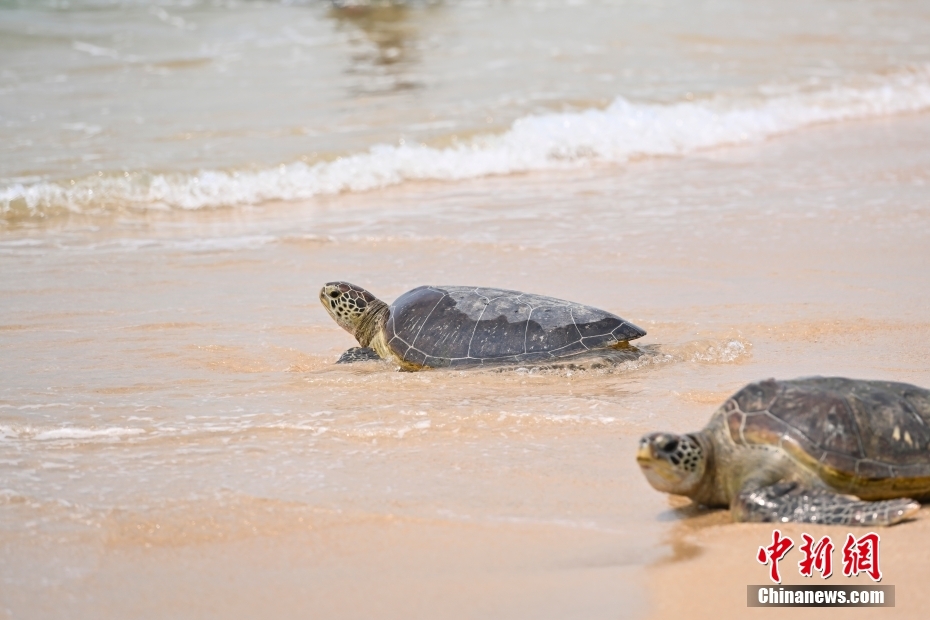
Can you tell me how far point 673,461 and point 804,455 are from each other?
379 mm

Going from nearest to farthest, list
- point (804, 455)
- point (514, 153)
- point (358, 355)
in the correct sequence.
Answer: point (804, 455) → point (358, 355) → point (514, 153)

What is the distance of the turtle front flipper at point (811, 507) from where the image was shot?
8.93 ft

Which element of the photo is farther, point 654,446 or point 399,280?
point 399,280

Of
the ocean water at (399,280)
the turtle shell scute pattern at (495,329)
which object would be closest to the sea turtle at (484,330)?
the turtle shell scute pattern at (495,329)

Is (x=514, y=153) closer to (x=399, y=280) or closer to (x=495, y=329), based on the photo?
(x=399, y=280)

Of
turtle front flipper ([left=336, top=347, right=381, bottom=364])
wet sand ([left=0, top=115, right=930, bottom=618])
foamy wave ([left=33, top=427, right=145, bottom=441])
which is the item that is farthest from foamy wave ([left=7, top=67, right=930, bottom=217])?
foamy wave ([left=33, top=427, right=145, bottom=441])

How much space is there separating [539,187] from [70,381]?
16.3 ft

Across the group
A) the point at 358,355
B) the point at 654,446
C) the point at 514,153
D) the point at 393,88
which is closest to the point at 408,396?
the point at 358,355

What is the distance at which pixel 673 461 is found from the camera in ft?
9.36

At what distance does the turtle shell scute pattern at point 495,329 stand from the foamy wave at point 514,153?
397 centimetres

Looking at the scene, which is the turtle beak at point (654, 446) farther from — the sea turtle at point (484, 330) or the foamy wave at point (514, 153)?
the foamy wave at point (514, 153)

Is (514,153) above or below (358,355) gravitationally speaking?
above

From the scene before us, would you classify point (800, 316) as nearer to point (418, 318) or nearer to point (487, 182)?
point (418, 318)

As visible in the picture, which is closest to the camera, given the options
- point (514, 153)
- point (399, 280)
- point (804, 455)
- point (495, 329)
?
point (804, 455)
